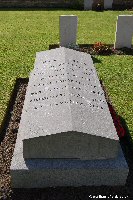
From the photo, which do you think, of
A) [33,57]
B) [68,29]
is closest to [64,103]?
[33,57]

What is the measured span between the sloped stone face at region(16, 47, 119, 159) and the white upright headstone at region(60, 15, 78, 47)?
4919mm

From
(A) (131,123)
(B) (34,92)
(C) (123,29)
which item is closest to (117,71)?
(C) (123,29)

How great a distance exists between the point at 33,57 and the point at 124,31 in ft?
14.1

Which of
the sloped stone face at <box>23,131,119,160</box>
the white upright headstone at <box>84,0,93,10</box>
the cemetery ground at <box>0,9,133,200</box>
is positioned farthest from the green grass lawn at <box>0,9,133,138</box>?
the sloped stone face at <box>23,131,119,160</box>

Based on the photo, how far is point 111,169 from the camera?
5.43 meters

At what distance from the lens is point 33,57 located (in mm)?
12594

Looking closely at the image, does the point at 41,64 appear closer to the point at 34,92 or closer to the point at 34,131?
the point at 34,92

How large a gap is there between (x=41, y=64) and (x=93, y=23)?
1191 cm

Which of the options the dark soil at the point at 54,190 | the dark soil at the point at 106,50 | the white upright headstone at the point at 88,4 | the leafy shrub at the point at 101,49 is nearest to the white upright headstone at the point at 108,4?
the white upright headstone at the point at 88,4

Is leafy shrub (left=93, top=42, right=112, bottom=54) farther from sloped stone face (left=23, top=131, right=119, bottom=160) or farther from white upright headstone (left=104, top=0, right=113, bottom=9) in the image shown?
white upright headstone (left=104, top=0, right=113, bottom=9)

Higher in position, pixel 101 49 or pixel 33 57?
pixel 101 49

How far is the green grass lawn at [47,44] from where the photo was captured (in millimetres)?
9430

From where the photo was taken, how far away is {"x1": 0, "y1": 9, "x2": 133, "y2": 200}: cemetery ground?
5771 millimetres

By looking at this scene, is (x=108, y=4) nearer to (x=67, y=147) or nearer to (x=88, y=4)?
(x=88, y=4)
